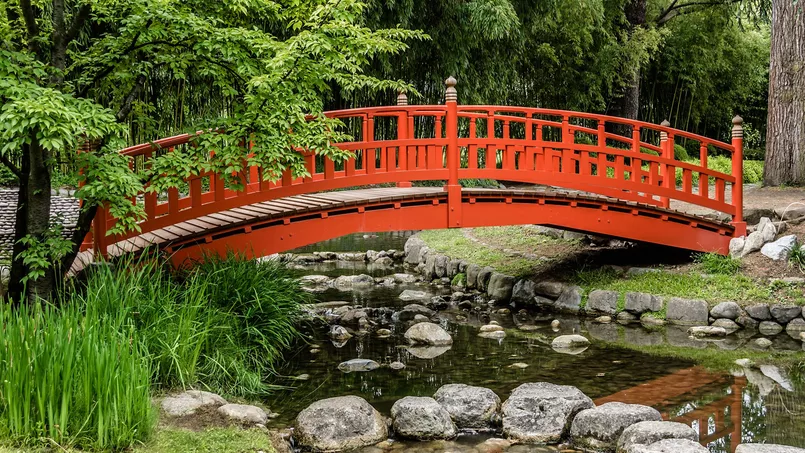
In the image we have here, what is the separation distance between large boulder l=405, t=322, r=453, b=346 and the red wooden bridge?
104cm

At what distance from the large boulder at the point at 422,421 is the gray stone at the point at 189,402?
117 cm

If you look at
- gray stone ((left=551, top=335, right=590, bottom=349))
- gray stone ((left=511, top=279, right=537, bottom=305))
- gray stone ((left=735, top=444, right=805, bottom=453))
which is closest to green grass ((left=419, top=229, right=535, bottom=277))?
gray stone ((left=511, top=279, right=537, bottom=305))

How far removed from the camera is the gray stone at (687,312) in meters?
8.60

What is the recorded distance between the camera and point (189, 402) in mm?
5180

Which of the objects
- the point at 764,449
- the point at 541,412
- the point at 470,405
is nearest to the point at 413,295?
the point at 470,405

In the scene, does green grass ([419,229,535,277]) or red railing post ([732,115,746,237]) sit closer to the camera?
red railing post ([732,115,746,237])

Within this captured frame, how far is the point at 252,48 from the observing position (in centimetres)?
629

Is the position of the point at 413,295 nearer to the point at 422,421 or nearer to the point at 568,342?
the point at 568,342

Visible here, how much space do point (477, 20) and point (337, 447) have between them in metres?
9.51

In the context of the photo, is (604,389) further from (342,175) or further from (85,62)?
(85,62)

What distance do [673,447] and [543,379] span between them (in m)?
2.08

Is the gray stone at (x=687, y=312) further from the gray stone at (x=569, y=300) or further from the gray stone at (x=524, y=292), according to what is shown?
the gray stone at (x=524, y=292)

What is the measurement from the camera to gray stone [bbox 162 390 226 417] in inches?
199

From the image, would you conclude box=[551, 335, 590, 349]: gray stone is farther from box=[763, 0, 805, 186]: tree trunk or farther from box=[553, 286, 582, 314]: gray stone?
box=[763, 0, 805, 186]: tree trunk
